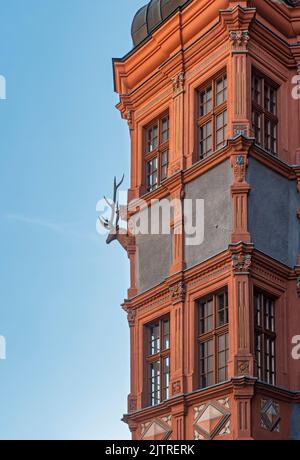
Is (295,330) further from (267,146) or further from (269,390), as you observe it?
(267,146)

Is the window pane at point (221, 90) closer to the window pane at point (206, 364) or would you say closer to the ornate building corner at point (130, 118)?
the ornate building corner at point (130, 118)

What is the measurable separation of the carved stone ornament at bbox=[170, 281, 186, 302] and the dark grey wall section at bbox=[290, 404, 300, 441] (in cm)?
349

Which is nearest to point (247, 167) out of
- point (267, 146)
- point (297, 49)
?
point (267, 146)

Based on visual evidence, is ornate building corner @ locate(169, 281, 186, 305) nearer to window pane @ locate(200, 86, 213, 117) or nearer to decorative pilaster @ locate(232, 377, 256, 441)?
decorative pilaster @ locate(232, 377, 256, 441)

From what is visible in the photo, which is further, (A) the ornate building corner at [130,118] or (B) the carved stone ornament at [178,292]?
(A) the ornate building corner at [130,118]

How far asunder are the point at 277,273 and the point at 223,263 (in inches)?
47.3

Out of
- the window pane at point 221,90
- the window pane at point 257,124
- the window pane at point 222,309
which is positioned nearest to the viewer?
the window pane at point 222,309

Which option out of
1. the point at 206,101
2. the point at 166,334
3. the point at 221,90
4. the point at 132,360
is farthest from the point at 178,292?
the point at 221,90

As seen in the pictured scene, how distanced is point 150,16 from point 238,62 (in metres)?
4.48

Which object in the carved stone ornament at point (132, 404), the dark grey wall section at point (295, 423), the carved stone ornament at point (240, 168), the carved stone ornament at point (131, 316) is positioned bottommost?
the dark grey wall section at point (295, 423)

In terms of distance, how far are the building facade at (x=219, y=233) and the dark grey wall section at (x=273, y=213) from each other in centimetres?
3

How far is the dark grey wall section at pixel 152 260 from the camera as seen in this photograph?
2745 cm

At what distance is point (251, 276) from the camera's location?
979 inches

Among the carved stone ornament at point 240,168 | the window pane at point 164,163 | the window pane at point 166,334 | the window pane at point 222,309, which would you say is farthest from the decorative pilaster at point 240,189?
the window pane at point 166,334
